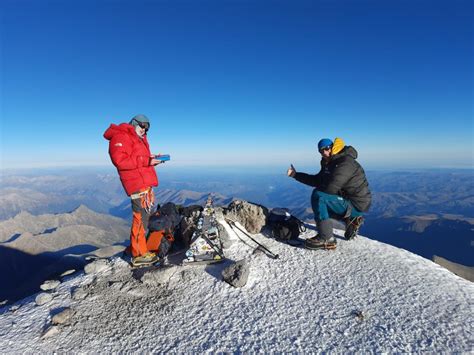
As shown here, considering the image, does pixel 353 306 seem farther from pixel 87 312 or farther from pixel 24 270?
pixel 24 270

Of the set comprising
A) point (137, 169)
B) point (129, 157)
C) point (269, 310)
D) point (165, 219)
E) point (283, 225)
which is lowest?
point (269, 310)

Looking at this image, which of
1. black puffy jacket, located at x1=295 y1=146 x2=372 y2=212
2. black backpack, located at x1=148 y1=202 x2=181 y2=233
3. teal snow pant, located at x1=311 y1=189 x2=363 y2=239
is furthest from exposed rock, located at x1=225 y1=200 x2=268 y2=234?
black puffy jacket, located at x1=295 y1=146 x2=372 y2=212

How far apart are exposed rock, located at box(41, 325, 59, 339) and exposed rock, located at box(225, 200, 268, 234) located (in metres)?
6.75

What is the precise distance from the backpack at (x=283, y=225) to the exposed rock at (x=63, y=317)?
7133 mm

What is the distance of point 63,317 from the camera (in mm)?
6520

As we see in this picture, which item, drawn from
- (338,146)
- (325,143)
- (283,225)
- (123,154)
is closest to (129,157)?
(123,154)

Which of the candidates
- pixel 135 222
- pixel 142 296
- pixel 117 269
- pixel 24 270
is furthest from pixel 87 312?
pixel 24 270

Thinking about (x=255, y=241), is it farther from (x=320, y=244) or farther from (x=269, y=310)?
(x=269, y=310)

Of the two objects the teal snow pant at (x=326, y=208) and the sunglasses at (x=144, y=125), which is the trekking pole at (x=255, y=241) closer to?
the teal snow pant at (x=326, y=208)

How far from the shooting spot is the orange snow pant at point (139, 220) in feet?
28.0

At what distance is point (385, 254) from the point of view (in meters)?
8.88

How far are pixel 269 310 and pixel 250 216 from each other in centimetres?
494

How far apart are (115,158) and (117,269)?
404 centimetres

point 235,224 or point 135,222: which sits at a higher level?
point 135,222
